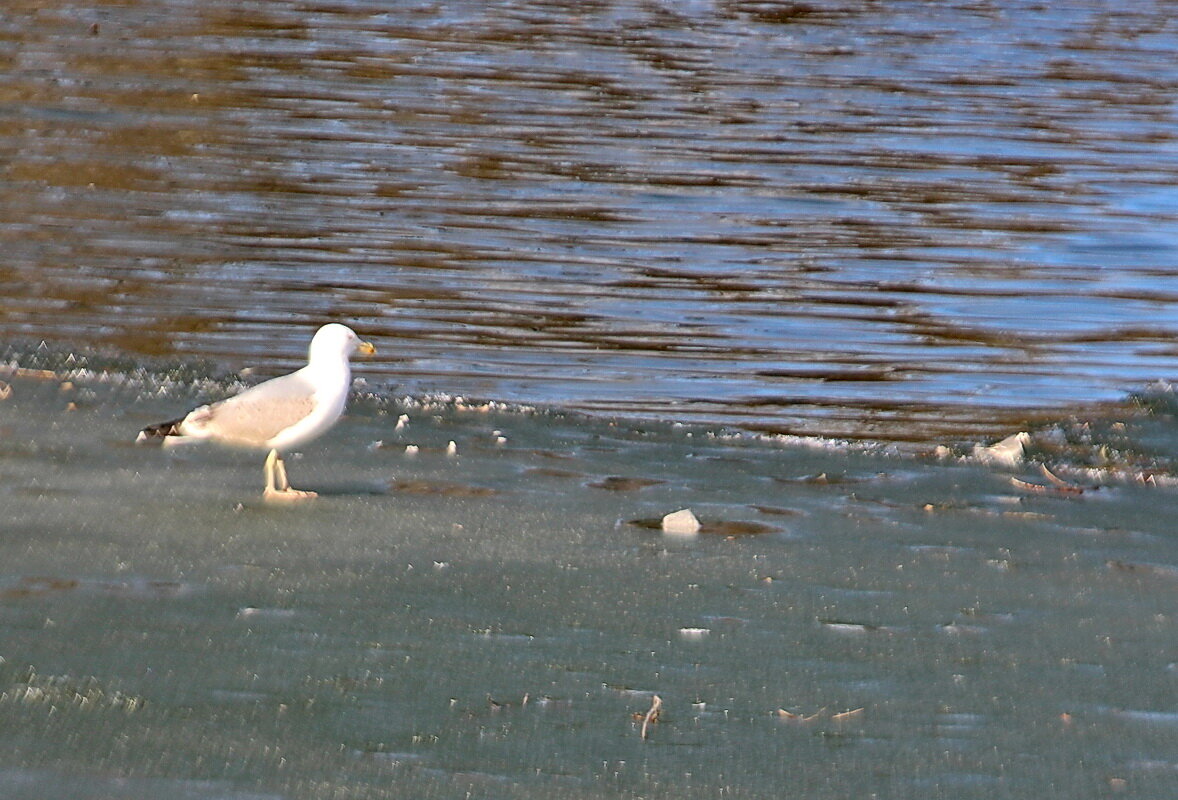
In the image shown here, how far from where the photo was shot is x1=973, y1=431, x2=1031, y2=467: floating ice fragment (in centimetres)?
589

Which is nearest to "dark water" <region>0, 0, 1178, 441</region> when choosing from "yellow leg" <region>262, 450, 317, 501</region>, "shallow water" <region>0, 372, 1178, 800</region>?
"shallow water" <region>0, 372, 1178, 800</region>

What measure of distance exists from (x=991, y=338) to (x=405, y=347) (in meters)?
2.79

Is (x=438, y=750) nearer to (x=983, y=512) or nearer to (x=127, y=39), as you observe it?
(x=983, y=512)

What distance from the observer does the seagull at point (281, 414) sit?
15.8 feet

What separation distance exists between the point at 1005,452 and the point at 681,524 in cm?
156

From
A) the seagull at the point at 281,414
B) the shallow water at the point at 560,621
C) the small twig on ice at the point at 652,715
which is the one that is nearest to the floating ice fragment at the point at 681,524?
the shallow water at the point at 560,621

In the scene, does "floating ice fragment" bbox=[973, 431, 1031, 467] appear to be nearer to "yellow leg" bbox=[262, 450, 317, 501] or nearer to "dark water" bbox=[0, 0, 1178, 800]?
"dark water" bbox=[0, 0, 1178, 800]

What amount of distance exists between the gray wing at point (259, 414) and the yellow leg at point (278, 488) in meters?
0.08

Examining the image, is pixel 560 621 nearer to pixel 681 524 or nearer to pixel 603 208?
pixel 681 524

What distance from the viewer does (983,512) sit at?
526cm

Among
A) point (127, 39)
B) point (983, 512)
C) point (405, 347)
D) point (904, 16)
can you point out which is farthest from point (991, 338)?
point (904, 16)

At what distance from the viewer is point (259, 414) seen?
479cm

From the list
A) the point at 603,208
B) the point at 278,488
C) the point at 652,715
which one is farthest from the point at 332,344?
the point at 603,208

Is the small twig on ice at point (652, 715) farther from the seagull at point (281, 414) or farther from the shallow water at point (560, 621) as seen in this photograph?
the seagull at point (281, 414)
